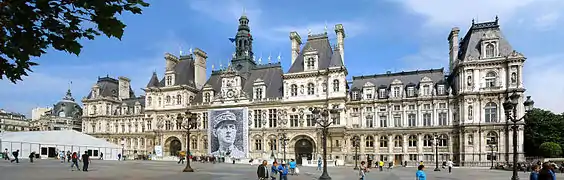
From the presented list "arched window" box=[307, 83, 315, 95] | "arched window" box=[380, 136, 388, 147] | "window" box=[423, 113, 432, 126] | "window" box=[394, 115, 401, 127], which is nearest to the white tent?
"arched window" box=[307, 83, 315, 95]

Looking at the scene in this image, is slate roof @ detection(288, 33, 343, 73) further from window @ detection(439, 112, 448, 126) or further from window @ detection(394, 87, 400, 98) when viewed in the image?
window @ detection(439, 112, 448, 126)

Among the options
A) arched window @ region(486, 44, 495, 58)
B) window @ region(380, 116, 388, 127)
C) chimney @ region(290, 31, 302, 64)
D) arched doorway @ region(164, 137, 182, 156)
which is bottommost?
arched doorway @ region(164, 137, 182, 156)

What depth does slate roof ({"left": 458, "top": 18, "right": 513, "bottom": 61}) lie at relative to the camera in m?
51.4

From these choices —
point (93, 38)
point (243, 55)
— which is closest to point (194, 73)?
point (243, 55)

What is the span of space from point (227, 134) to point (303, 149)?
10.8 meters

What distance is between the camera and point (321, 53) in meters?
60.5

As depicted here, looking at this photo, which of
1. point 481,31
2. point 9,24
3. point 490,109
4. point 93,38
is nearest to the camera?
A: point 9,24

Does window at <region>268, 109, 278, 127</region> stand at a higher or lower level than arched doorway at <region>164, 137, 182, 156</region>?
higher

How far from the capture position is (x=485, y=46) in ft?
167

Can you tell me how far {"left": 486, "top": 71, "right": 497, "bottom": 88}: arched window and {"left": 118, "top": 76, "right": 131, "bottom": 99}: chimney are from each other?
61.1 m

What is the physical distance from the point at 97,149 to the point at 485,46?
48254 millimetres

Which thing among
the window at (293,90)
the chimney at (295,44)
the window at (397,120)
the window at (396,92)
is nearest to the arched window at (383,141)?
the window at (397,120)

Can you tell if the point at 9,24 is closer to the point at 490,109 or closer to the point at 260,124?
the point at 490,109

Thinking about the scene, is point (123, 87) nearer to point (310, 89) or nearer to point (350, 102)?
point (310, 89)
